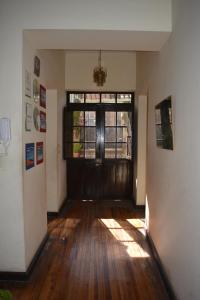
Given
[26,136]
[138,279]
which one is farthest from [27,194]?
[138,279]

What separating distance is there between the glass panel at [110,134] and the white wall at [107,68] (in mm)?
805

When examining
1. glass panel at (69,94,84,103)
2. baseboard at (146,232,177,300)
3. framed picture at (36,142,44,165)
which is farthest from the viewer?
glass panel at (69,94,84,103)

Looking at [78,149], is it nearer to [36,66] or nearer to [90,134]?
[90,134]

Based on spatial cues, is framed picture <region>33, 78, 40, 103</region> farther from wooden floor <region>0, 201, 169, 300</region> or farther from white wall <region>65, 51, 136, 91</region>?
white wall <region>65, 51, 136, 91</region>

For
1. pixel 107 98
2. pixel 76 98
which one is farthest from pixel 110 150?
pixel 76 98

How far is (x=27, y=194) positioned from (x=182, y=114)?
1600 millimetres

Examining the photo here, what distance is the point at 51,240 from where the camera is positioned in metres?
3.20

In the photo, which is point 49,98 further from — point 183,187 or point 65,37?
point 183,187

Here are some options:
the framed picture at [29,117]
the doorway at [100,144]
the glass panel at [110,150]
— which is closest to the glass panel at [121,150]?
the doorway at [100,144]

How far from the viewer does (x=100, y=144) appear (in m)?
4.96

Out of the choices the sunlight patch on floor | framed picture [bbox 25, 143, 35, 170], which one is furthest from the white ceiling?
the sunlight patch on floor

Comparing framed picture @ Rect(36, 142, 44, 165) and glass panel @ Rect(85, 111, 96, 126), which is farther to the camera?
glass panel @ Rect(85, 111, 96, 126)

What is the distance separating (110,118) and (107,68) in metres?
1.00

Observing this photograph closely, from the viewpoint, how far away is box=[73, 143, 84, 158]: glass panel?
492 centimetres
